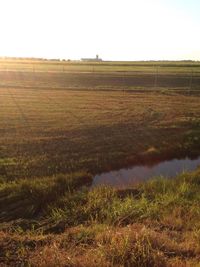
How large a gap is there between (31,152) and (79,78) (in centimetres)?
3581

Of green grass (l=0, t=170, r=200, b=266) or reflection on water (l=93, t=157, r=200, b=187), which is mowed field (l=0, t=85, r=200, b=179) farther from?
green grass (l=0, t=170, r=200, b=266)

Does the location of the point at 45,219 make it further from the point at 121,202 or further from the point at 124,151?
the point at 124,151

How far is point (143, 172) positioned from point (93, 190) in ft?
10.6

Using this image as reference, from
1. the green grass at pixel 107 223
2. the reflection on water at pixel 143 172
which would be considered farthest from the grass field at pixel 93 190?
the reflection on water at pixel 143 172

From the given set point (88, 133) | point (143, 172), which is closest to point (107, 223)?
point (143, 172)

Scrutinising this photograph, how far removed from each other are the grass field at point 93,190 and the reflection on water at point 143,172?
0.40 metres

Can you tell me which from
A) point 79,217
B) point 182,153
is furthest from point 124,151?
point 79,217

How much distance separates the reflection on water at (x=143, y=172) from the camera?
1206 centimetres

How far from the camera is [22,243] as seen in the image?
249 inches

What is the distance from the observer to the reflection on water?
12062 millimetres

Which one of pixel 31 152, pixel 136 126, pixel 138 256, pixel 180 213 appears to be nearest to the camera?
pixel 138 256

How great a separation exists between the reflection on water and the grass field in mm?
398

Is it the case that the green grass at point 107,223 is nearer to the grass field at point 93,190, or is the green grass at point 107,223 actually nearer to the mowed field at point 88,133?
the grass field at point 93,190

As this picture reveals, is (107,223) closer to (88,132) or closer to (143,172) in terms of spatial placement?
(143,172)
